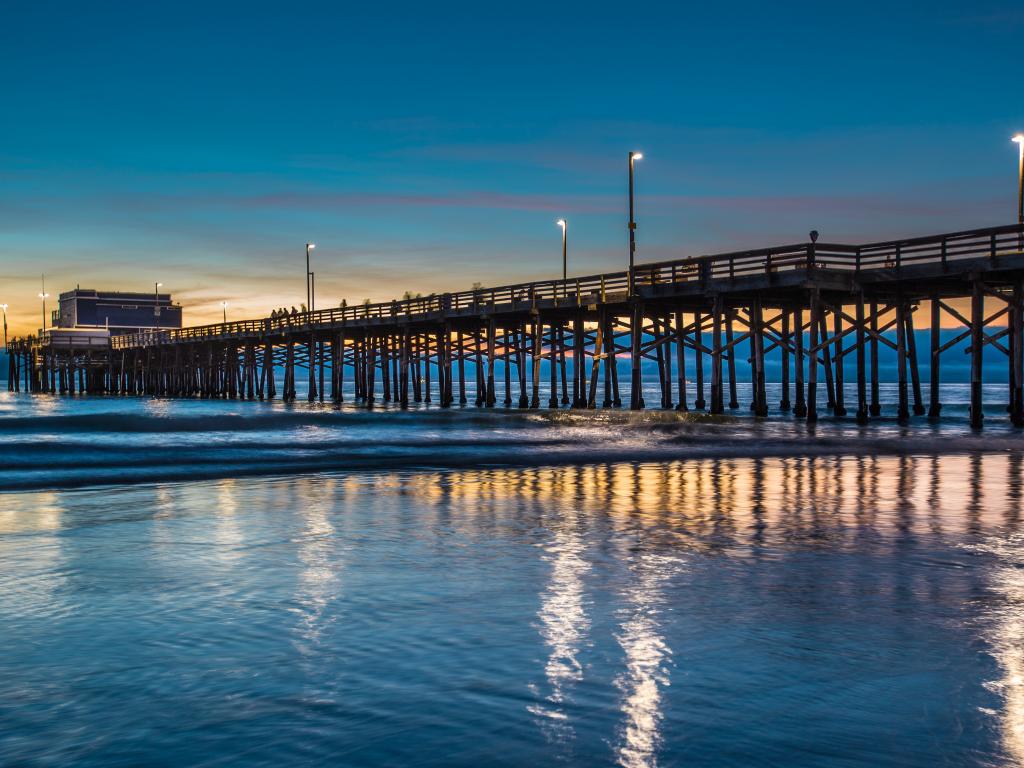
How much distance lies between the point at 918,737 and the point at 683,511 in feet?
24.9

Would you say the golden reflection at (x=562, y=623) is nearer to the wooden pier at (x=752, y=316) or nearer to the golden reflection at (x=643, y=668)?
the golden reflection at (x=643, y=668)

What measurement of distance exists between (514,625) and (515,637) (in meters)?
0.30

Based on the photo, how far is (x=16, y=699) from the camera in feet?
16.3

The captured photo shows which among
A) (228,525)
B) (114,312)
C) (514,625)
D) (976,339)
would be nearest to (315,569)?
(514,625)

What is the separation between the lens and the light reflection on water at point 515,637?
14.6ft

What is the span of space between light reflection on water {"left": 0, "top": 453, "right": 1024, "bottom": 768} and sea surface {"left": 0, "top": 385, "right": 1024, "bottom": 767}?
0.07ft

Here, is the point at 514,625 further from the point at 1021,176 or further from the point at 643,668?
the point at 1021,176

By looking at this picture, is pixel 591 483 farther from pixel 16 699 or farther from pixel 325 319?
pixel 325 319

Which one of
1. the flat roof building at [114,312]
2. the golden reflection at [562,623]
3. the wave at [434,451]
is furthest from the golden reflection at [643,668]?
the flat roof building at [114,312]

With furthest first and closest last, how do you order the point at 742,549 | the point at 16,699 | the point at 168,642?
1. the point at 742,549
2. the point at 168,642
3. the point at 16,699

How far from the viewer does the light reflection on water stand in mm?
4438

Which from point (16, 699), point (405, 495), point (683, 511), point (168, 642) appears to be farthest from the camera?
point (405, 495)

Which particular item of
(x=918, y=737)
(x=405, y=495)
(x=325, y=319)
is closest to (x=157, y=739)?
(x=918, y=737)

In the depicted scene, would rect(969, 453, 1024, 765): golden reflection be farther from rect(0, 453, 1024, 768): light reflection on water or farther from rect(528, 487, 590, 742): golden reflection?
rect(528, 487, 590, 742): golden reflection
